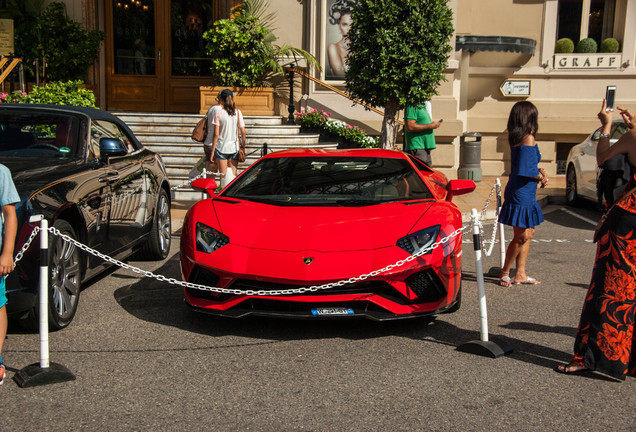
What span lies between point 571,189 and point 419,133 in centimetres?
419

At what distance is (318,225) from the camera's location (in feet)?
18.1

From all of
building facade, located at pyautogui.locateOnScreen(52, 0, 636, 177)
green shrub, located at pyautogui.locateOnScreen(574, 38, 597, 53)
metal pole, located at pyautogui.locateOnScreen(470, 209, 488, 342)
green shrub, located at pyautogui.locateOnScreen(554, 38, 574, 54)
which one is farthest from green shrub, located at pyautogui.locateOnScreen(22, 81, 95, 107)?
green shrub, located at pyautogui.locateOnScreen(574, 38, 597, 53)

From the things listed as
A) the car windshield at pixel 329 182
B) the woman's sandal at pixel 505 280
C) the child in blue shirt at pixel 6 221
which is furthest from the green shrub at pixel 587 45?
the child in blue shirt at pixel 6 221

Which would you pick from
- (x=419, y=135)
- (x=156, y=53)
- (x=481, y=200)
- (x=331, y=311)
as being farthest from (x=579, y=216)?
(x=156, y=53)

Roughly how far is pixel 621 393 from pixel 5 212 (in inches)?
147

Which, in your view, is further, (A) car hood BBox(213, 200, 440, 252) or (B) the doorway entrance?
(B) the doorway entrance

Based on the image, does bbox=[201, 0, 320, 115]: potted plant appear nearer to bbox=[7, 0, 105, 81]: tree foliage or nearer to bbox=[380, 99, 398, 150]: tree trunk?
bbox=[7, 0, 105, 81]: tree foliage

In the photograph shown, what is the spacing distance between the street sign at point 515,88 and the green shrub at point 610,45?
1.97m

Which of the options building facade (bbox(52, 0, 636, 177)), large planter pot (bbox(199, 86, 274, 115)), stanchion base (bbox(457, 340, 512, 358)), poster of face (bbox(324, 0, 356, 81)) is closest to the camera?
stanchion base (bbox(457, 340, 512, 358))

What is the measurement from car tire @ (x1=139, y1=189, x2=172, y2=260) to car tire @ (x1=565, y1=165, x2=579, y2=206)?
743 centimetres

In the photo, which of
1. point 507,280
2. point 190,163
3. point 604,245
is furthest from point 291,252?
point 190,163

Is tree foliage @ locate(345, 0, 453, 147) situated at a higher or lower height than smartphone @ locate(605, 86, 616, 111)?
higher

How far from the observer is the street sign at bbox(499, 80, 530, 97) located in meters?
17.1

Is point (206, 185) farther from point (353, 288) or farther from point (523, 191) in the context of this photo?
point (523, 191)
